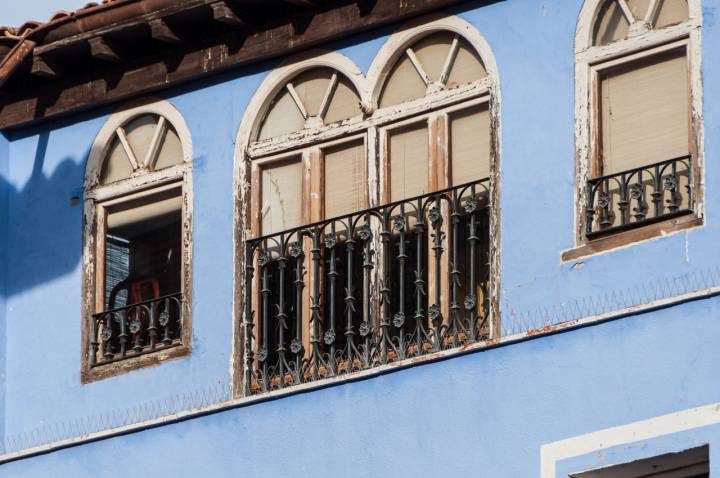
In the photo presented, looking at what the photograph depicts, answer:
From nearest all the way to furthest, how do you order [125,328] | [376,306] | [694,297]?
[694,297], [376,306], [125,328]

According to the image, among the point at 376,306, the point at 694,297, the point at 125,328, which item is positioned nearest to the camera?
the point at 694,297

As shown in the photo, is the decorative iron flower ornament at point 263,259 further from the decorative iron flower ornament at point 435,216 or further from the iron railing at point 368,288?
the decorative iron flower ornament at point 435,216

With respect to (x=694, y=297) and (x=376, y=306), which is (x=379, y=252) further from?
(x=694, y=297)

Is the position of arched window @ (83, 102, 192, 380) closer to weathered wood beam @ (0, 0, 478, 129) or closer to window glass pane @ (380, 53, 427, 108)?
weathered wood beam @ (0, 0, 478, 129)

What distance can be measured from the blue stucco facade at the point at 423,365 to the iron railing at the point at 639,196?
0.50 ft

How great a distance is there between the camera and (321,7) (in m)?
17.0

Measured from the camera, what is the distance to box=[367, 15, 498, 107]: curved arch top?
16.3m

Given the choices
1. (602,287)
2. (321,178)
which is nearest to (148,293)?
(321,178)

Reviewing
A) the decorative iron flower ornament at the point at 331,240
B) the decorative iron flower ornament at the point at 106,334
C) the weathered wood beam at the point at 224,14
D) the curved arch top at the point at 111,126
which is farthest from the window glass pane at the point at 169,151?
the decorative iron flower ornament at the point at 331,240

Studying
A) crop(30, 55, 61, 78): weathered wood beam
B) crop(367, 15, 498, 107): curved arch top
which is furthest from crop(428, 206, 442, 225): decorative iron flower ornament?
crop(30, 55, 61, 78): weathered wood beam

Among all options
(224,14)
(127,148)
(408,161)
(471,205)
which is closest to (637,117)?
(471,205)

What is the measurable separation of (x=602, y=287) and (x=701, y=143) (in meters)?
0.99

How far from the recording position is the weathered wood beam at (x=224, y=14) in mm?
17062

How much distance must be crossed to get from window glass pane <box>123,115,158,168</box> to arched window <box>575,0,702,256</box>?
3.29 meters
